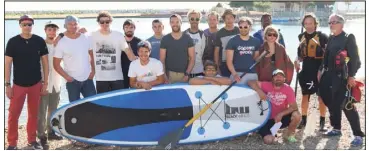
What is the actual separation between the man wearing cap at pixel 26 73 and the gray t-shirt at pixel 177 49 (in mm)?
1334

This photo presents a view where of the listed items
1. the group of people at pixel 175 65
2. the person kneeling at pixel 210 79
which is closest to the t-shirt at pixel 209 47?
the group of people at pixel 175 65

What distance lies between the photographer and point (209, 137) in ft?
16.2

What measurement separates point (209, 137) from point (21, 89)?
218 cm

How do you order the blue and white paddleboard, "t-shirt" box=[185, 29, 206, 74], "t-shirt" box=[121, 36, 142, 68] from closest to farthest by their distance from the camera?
the blue and white paddleboard, "t-shirt" box=[121, 36, 142, 68], "t-shirt" box=[185, 29, 206, 74]

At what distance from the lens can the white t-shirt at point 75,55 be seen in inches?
180

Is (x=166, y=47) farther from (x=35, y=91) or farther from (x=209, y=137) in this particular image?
(x=35, y=91)

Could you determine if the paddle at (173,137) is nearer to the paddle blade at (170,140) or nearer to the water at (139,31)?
the paddle blade at (170,140)

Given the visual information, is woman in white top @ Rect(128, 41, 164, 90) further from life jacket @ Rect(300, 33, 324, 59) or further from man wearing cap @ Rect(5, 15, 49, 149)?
life jacket @ Rect(300, 33, 324, 59)

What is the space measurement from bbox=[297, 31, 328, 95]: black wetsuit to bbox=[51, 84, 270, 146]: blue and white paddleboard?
0.73 metres

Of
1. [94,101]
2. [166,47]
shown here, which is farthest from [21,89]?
[166,47]

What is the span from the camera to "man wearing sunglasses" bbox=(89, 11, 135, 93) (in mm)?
4719

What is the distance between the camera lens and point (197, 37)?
505 centimetres

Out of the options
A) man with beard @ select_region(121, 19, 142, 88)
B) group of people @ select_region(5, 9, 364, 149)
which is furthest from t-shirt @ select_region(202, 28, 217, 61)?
man with beard @ select_region(121, 19, 142, 88)

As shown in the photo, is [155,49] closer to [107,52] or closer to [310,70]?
[107,52]
